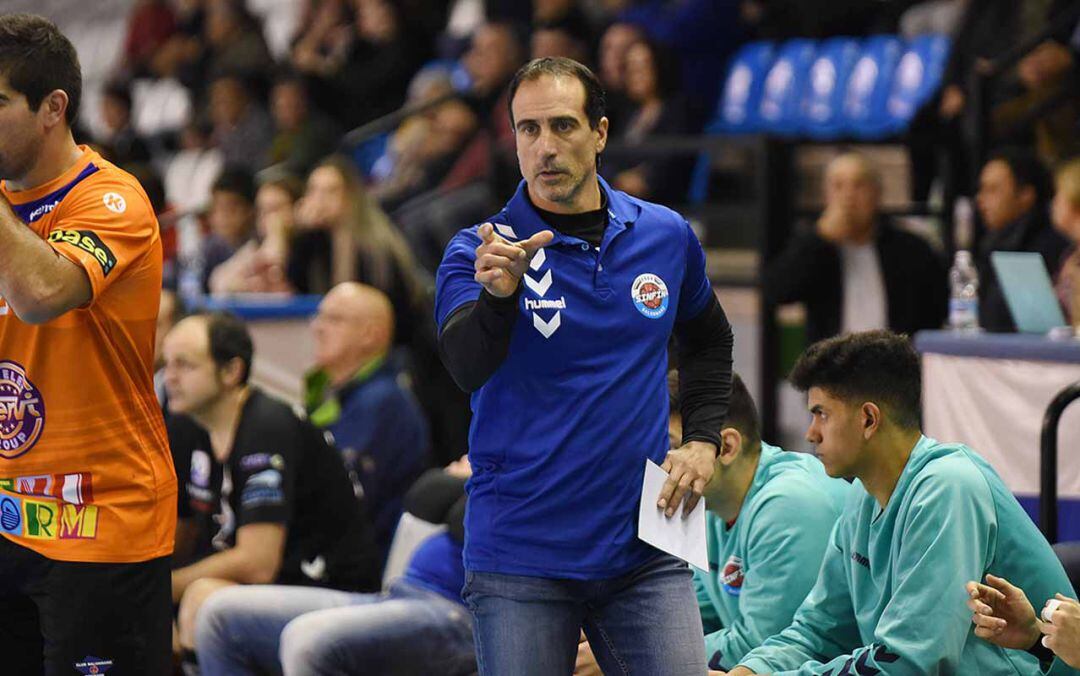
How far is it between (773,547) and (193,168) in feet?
35.5

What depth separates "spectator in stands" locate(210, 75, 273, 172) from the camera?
13406 millimetres

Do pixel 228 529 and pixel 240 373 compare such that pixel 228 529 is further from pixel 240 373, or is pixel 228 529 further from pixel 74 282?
pixel 74 282

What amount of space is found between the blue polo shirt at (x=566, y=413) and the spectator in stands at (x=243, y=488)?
2434 mm

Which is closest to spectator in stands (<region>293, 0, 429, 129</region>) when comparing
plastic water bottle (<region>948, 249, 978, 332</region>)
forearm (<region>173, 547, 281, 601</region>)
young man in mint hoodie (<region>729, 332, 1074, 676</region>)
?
plastic water bottle (<region>948, 249, 978, 332</region>)

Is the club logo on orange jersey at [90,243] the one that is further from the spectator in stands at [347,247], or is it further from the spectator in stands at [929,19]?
the spectator in stands at [929,19]

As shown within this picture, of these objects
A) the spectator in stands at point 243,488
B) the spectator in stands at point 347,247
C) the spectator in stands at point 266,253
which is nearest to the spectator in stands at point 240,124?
the spectator in stands at point 266,253

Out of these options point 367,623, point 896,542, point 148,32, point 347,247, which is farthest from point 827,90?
point 148,32

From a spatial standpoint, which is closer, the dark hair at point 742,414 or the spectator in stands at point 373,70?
the dark hair at point 742,414

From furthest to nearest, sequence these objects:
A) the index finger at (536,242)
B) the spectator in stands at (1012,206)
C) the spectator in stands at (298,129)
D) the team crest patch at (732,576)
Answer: the spectator in stands at (298,129) < the spectator in stands at (1012,206) < the team crest patch at (732,576) < the index finger at (536,242)

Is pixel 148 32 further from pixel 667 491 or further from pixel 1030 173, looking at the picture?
pixel 667 491

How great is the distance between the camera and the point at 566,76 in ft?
10.8

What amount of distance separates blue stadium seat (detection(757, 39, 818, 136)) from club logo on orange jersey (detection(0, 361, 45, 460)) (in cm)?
793

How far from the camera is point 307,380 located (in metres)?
7.38

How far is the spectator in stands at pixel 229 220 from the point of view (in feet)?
34.0
